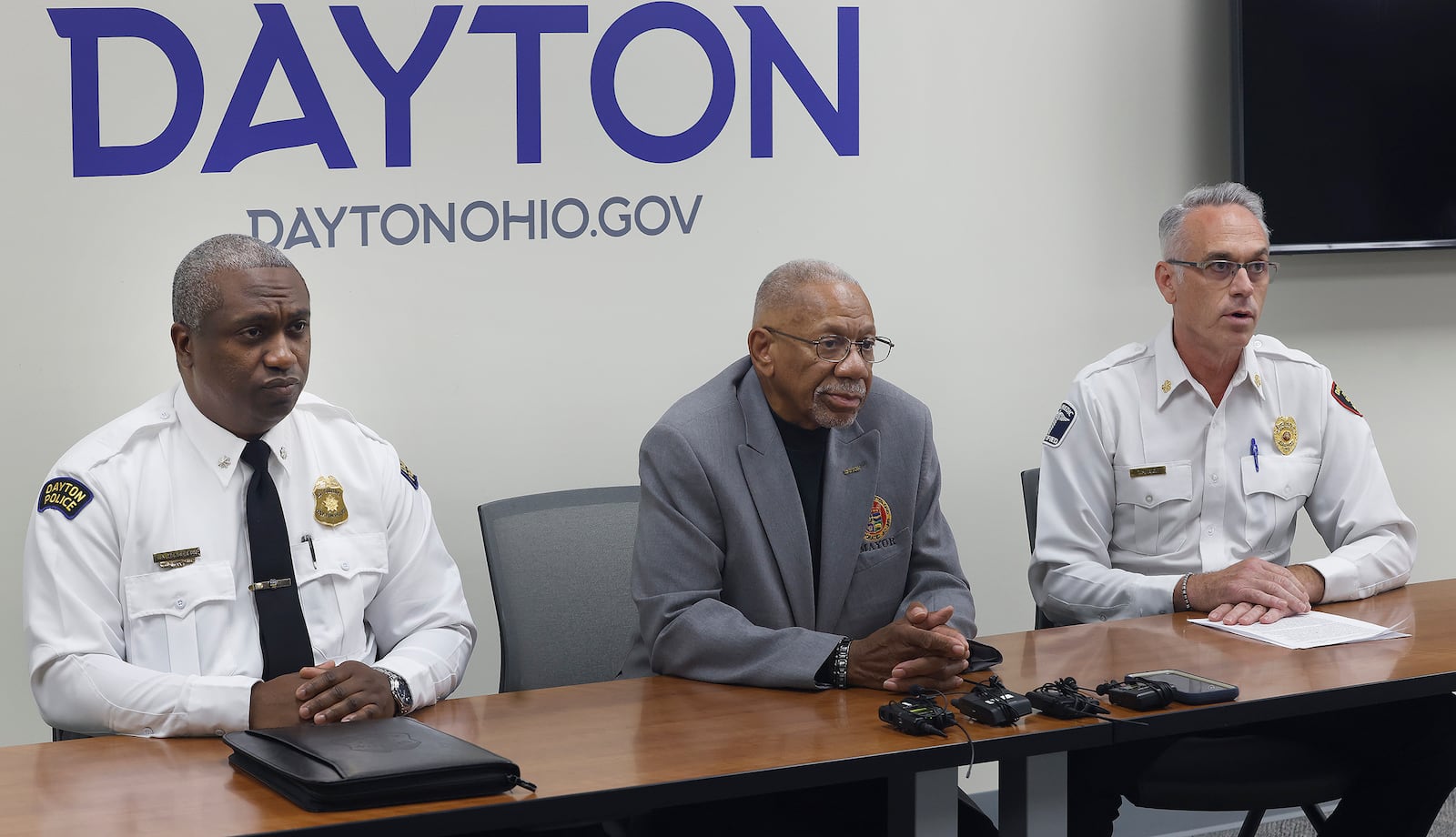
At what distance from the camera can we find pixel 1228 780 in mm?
2695

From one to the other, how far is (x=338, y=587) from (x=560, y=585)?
1.93 ft

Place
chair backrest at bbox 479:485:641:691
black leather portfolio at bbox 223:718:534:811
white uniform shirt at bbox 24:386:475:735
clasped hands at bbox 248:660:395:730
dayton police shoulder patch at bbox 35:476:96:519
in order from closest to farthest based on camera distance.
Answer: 1. black leather portfolio at bbox 223:718:534:811
2. clasped hands at bbox 248:660:395:730
3. white uniform shirt at bbox 24:386:475:735
4. dayton police shoulder patch at bbox 35:476:96:519
5. chair backrest at bbox 479:485:641:691

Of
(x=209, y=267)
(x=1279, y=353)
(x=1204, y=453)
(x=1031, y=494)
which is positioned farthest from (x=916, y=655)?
(x=1279, y=353)

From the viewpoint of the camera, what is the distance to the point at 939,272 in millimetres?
3865

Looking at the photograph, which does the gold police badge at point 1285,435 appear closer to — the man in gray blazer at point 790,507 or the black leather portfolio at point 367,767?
the man in gray blazer at point 790,507

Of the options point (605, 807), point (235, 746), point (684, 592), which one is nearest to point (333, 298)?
point (684, 592)

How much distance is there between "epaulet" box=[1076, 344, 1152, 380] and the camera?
3.40 meters

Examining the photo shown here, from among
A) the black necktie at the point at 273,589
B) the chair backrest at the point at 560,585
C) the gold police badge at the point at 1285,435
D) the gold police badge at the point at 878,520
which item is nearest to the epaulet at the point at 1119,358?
the gold police badge at the point at 1285,435

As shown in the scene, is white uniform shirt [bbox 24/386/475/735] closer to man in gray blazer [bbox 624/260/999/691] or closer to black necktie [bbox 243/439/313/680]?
black necktie [bbox 243/439/313/680]

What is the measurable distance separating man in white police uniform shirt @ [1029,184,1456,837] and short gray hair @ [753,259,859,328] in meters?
0.88

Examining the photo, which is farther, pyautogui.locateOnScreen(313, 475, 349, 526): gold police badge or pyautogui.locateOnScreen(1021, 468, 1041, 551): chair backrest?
pyautogui.locateOnScreen(1021, 468, 1041, 551): chair backrest

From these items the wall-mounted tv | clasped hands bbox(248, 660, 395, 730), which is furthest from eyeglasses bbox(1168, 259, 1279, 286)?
clasped hands bbox(248, 660, 395, 730)

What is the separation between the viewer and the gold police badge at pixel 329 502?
2631 millimetres

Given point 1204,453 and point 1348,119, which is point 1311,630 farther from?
point 1348,119
